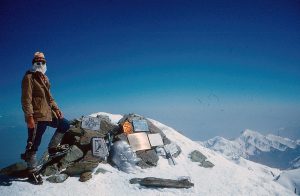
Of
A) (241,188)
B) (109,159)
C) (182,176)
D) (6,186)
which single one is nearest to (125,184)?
(109,159)

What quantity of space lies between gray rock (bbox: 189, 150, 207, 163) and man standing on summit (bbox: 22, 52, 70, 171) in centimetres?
856

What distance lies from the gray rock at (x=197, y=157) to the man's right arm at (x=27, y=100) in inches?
373

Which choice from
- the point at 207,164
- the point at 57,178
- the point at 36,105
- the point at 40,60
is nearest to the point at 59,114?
the point at 36,105

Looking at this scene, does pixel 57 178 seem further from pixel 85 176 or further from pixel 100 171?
pixel 100 171

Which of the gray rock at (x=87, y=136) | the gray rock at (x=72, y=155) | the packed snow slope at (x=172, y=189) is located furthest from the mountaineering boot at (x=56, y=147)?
the packed snow slope at (x=172, y=189)

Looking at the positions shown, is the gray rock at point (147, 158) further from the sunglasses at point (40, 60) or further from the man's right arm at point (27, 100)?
the sunglasses at point (40, 60)

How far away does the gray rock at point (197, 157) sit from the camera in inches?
528

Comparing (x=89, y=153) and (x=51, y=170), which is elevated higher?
→ (x=89, y=153)

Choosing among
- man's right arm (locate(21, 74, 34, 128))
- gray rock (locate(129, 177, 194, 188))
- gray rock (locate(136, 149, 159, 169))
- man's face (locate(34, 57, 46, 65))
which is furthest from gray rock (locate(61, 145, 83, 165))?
man's face (locate(34, 57, 46, 65))

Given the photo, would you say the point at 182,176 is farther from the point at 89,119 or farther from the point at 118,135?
the point at 89,119

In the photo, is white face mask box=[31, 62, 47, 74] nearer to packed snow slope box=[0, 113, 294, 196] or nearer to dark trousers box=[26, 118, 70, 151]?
dark trousers box=[26, 118, 70, 151]

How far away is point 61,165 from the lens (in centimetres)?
905

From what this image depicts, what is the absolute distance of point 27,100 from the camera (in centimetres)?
687

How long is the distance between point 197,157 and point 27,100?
10.1 metres
